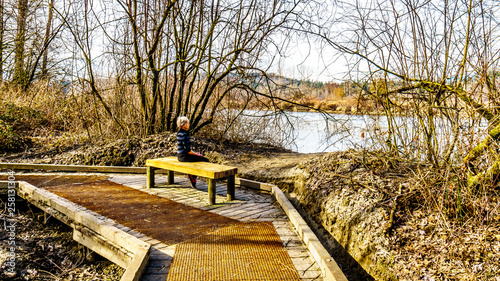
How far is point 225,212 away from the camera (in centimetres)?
554

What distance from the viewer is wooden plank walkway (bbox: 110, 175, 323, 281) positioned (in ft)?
11.9

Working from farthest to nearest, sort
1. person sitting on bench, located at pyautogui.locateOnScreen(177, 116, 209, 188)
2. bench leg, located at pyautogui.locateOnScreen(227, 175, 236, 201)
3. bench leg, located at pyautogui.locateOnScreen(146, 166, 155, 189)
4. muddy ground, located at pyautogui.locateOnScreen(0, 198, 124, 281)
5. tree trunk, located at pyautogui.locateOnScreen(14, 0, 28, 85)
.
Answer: tree trunk, located at pyautogui.locateOnScreen(14, 0, 28, 85)
bench leg, located at pyautogui.locateOnScreen(146, 166, 155, 189)
person sitting on bench, located at pyautogui.locateOnScreen(177, 116, 209, 188)
bench leg, located at pyautogui.locateOnScreen(227, 175, 236, 201)
muddy ground, located at pyautogui.locateOnScreen(0, 198, 124, 281)

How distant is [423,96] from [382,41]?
3.30 feet

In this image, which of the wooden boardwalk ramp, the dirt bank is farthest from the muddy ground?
the dirt bank

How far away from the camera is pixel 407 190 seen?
4.83 meters

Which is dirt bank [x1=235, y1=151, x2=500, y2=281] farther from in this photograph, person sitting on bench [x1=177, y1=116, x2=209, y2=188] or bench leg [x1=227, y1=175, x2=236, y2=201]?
person sitting on bench [x1=177, y1=116, x2=209, y2=188]

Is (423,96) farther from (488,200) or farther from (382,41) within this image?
(488,200)

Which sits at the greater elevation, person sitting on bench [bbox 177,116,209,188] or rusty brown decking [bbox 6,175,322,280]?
person sitting on bench [bbox 177,116,209,188]

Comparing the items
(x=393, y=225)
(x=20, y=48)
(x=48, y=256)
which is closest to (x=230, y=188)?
(x=393, y=225)

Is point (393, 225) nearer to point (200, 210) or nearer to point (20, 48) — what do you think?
point (200, 210)

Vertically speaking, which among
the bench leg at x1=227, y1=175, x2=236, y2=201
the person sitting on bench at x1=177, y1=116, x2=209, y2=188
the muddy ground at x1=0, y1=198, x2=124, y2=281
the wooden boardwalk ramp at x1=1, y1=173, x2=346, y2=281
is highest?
the person sitting on bench at x1=177, y1=116, x2=209, y2=188

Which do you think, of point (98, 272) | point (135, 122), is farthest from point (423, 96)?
point (135, 122)

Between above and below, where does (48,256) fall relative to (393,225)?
below

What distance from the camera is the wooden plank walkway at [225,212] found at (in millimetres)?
3629
